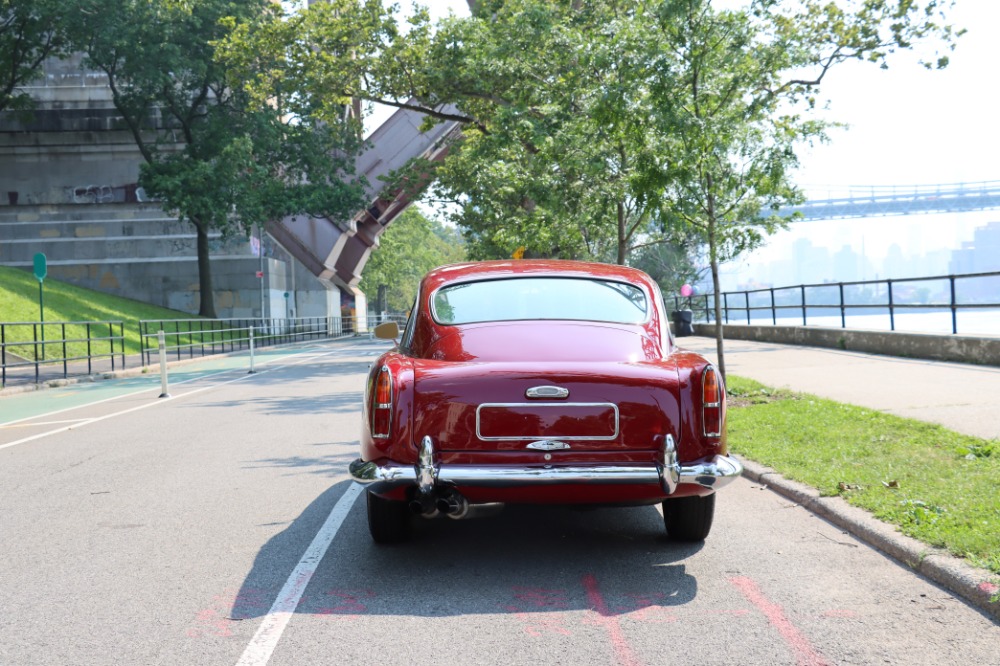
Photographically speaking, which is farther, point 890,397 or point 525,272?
point 890,397

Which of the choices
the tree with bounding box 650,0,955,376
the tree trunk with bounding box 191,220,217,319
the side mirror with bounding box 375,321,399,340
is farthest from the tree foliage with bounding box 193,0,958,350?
the tree trunk with bounding box 191,220,217,319

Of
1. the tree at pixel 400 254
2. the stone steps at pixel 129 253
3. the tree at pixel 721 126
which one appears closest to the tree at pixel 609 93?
the tree at pixel 721 126

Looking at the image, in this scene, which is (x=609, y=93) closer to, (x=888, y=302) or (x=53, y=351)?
(x=888, y=302)

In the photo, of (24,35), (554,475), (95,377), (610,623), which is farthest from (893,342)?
Result: (24,35)

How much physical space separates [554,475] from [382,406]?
967 millimetres

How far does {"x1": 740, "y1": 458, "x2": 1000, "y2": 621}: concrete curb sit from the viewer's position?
178 inches

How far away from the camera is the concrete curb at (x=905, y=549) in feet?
14.8

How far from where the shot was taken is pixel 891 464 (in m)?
7.28

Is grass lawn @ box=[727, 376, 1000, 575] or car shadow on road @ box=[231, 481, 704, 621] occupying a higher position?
grass lawn @ box=[727, 376, 1000, 575]

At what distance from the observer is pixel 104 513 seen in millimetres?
7043

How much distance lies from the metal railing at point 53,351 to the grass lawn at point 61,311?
3 centimetres

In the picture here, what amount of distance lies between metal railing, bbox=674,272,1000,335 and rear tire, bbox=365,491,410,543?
11.3 meters

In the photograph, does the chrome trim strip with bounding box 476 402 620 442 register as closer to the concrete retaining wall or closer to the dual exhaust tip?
the dual exhaust tip

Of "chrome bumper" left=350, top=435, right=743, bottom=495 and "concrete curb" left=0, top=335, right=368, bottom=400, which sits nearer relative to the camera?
"chrome bumper" left=350, top=435, right=743, bottom=495
